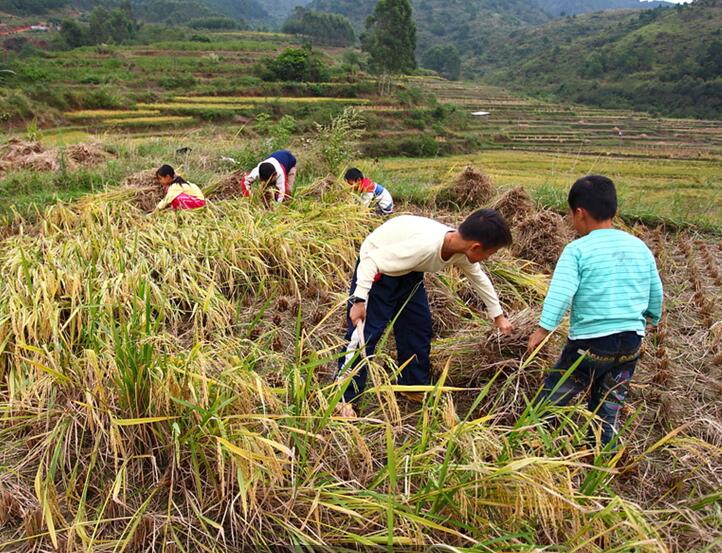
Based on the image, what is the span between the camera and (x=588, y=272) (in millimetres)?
2174

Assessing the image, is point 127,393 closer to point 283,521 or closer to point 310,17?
point 283,521

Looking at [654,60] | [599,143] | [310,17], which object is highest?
[310,17]

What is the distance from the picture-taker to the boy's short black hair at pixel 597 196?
85.2 inches

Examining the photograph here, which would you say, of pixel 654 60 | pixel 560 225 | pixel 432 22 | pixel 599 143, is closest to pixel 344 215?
pixel 560 225

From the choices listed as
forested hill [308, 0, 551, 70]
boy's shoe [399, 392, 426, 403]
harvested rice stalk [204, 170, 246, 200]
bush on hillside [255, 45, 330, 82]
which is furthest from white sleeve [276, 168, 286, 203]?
forested hill [308, 0, 551, 70]

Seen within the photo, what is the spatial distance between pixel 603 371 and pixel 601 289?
41cm

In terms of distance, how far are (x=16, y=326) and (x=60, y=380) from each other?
0.70 metres

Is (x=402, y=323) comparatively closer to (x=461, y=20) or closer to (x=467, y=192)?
(x=467, y=192)

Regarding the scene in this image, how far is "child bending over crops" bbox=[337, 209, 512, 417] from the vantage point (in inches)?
85.4

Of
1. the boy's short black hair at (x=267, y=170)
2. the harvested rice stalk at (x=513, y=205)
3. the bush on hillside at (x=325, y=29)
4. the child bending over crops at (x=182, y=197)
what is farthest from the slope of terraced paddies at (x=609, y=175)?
the bush on hillside at (x=325, y=29)

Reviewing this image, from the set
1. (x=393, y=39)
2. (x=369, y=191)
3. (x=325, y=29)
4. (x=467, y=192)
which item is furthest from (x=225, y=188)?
(x=325, y=29)

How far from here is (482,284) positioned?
2533 millimetres

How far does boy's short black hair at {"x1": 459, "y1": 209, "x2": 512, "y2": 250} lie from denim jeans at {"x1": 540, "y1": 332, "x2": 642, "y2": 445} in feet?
2.14

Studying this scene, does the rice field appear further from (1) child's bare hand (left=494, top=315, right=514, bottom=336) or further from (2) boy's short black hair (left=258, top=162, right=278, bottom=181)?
(2) boy's short black hair (left=258, top=162, right=278, bottom=181)
